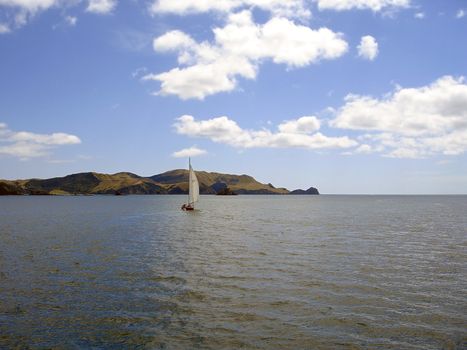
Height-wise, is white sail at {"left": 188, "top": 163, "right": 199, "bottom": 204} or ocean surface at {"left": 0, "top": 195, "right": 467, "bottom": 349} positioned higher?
white sail at {"left": 188, "top": 163, "right": 199, "bottom": 204}

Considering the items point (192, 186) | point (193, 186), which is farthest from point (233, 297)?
point (192, 186)

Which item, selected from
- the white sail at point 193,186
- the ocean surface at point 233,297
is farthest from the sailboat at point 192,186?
the ocean surface at point 233,297

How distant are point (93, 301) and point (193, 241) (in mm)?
28155

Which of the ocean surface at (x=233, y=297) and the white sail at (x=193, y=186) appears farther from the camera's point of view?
the white sail at (x=193, y=186)

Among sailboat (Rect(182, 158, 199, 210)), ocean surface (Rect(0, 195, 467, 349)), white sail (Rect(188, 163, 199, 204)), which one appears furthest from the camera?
white sail (Rect(188, 163, 199, 204))

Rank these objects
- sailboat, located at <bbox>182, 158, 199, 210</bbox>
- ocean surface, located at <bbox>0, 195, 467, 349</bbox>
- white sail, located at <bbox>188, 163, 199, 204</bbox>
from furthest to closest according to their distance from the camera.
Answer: white sail, located at <bbox>188, 163, 199, 204</bbox>, sailboat, located at <bbox>182, 158, 199, 210</bbox>, ocean surface, located at <bbox>0, 195, 467, 349</bbox>

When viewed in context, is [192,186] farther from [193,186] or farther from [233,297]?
[233,297]

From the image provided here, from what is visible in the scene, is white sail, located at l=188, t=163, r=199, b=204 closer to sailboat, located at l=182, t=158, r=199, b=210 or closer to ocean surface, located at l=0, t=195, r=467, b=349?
sailboat, located at l=182, t=158, r=199, b=210

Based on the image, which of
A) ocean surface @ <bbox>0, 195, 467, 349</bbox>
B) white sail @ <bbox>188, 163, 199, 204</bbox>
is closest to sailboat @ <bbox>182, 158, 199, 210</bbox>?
white sail @ <bbox>188, 163, 199, 204</bbox>

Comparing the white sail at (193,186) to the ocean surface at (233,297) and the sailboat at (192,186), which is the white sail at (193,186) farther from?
the ocean surface at (233,297)

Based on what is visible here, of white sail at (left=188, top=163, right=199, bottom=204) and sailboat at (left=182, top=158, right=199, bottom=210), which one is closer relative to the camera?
sailboat at (left=182, top=158, right=199, bottom=210)

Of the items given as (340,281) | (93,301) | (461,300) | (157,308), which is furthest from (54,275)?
(461,300)

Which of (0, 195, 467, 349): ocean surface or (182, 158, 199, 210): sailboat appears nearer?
(0, 195, 467, 349): ocean surface

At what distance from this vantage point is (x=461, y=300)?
74.2ft
